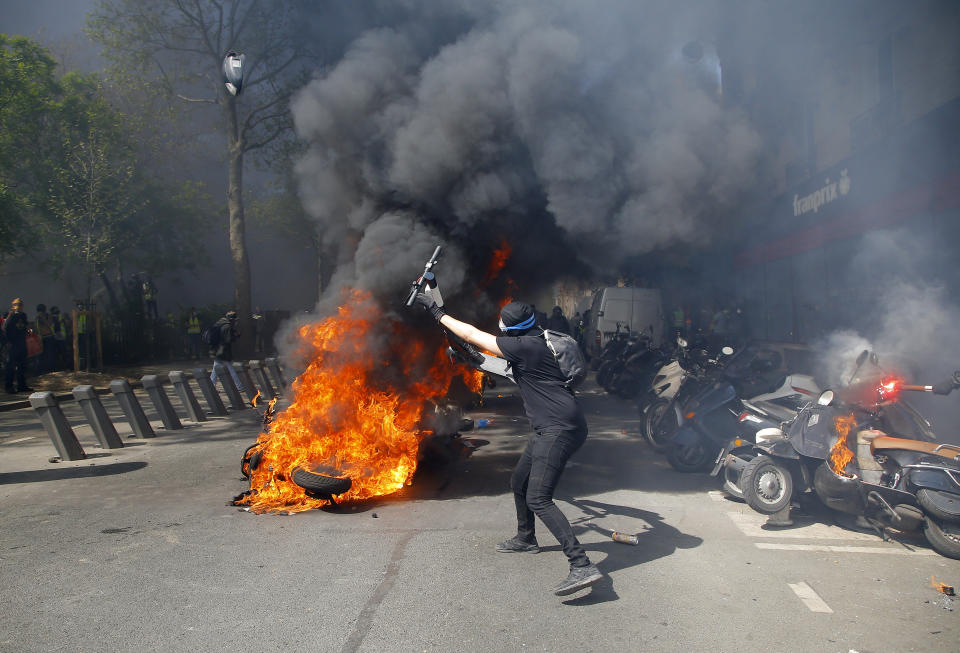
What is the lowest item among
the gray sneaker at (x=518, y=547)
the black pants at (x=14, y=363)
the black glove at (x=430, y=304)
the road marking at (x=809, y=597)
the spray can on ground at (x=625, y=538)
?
the road marking at (x=809, y=597)

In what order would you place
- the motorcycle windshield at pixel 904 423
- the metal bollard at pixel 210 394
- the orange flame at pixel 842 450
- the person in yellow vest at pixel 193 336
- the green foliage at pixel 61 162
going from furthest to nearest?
the person in yellow vest at pixel 193 336
the green foliage at pixel 61 162
the metal bollard at pixel 210 394
the motorcycle windshield at pixel 904 423
the orange flame at pixel 842 450

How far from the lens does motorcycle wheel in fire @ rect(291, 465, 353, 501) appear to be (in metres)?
5.30

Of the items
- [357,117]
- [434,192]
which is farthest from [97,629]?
[357,117]

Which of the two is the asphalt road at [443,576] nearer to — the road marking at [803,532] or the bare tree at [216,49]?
the road marking at [803,532]

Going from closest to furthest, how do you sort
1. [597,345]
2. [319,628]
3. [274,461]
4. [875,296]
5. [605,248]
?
[319,628] < [274,461] < [605,248] < [875,296] < [597,345]

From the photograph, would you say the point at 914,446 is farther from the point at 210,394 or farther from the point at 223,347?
the point at 223,347

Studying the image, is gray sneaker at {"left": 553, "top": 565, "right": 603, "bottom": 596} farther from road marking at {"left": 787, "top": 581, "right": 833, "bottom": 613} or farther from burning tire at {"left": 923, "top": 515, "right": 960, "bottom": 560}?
burning tire at {"left": 923, "top": 515, "right": 960, "bottom": 560}

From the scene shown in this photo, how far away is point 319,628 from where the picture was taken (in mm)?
3445

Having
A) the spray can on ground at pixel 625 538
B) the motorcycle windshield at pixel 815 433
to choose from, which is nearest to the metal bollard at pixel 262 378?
the spray can on ground at pixel 625 538

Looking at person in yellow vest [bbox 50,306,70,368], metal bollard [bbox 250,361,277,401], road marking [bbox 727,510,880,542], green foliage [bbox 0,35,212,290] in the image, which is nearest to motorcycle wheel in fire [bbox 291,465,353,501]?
road marking [bbox 727,510,880,542]

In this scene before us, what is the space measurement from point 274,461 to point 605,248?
508cm

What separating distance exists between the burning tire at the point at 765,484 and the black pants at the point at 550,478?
197 cm

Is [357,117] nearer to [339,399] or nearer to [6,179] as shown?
[339,399]

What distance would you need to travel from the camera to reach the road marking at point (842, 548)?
457cm
